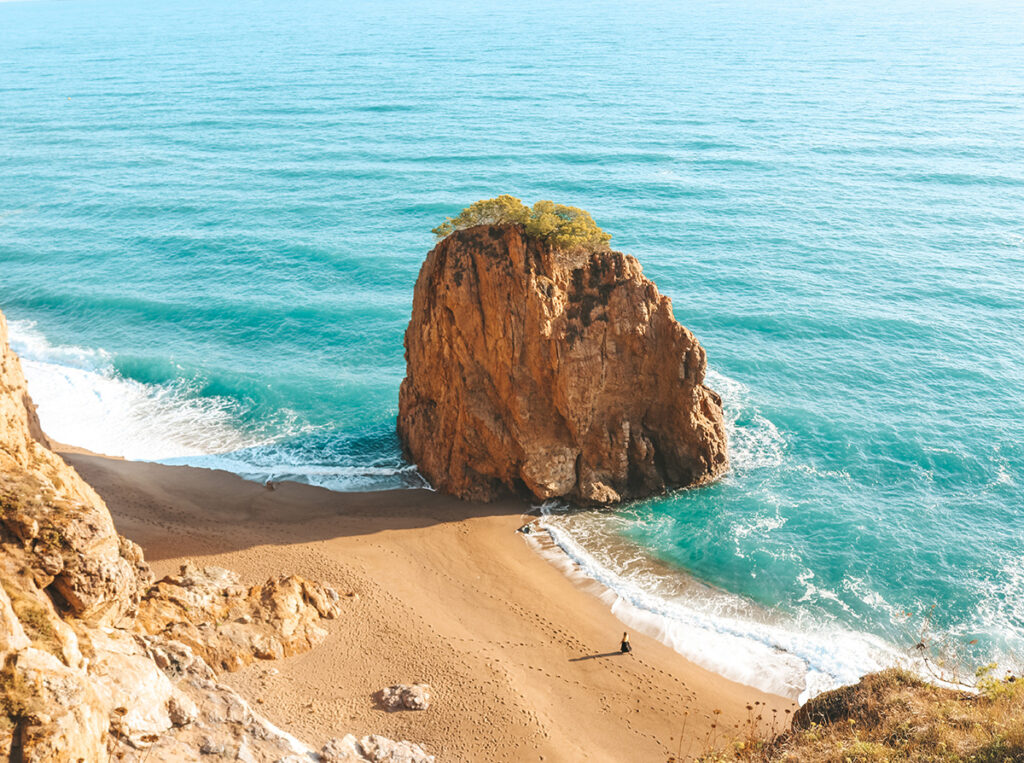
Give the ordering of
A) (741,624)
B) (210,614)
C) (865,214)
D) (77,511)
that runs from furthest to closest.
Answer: (865,214) < (741,624) < (210,614) < (77,511)

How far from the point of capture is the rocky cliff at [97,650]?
15164mm

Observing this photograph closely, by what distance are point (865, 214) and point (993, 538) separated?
38520 mm

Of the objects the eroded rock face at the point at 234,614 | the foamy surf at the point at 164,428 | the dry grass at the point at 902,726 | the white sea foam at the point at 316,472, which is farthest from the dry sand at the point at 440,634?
the dry grass at the point at 902,726

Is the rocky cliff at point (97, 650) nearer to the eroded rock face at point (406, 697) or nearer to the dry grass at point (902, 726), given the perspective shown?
the eroded rock face at point (406, 697)

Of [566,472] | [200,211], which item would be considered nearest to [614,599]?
[566,472]

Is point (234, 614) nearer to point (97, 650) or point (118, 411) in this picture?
point (97, 650)

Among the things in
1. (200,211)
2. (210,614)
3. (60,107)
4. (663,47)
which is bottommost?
(210,614)

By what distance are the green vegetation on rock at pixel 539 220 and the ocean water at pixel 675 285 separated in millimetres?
12517

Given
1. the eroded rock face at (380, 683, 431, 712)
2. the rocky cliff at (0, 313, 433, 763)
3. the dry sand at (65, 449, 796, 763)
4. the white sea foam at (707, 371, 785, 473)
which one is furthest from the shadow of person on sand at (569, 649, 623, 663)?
the white sea foam at (707, 371, 785, 473)

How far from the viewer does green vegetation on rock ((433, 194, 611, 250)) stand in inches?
1314

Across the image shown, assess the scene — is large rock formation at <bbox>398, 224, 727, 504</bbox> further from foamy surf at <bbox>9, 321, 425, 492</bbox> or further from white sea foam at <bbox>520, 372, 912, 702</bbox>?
foamy surf at <bbox>9, 321, 425, 492</bbox>

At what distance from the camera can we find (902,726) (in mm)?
16938

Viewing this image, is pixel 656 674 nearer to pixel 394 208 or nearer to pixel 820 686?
pixel 820 686

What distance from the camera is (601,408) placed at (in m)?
35.4
